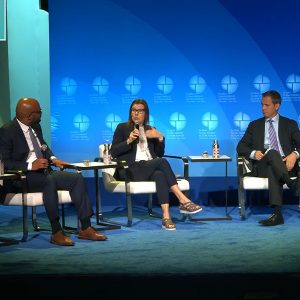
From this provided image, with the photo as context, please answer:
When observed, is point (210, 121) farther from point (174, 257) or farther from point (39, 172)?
point (174, 257)

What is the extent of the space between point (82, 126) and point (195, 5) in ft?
6.14

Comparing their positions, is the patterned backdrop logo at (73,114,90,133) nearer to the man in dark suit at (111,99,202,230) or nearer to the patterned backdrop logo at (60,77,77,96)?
the patterned backdrop logo at (60,77,77,96)

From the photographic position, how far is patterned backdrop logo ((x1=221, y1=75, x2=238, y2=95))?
27.8ft

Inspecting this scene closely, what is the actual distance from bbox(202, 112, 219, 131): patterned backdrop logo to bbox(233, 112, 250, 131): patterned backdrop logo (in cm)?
22

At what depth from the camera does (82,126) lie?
8.62 meters

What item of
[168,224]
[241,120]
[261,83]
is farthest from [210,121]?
[168,224]

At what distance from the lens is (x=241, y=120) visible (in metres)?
8.52

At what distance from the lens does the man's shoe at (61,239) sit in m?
6.32

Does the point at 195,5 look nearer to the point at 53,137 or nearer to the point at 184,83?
the point at 184,83

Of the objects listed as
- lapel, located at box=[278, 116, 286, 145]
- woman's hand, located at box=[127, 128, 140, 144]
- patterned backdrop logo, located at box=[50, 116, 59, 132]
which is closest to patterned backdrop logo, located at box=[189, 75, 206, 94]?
lapel, located at box=[278, 116, 286, 145]

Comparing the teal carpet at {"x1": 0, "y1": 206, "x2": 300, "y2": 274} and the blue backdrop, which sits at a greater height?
the blue backdrop

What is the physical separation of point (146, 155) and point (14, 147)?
149 cm

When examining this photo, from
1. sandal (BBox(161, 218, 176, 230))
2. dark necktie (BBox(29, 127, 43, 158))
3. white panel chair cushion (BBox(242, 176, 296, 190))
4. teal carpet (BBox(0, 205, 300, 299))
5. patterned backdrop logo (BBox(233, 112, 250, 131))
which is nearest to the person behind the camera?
teal carpet (BBox(0, 205, 300, 299))
